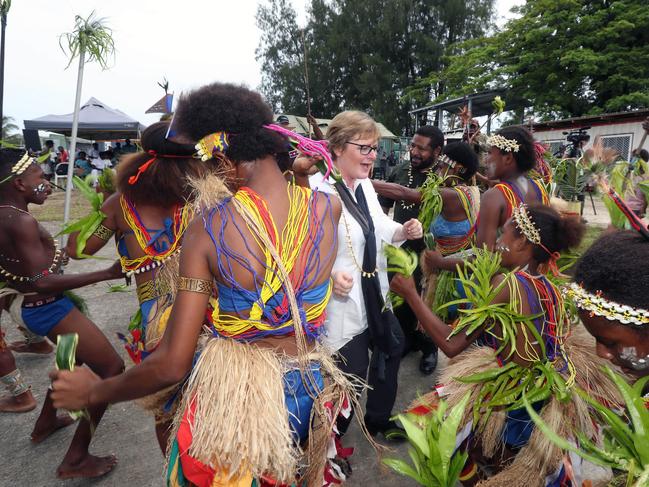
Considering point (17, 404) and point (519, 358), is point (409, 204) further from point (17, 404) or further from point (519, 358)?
point (17, 404)

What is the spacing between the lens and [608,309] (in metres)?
1.44

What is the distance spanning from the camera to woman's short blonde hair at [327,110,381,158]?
260 centimetres

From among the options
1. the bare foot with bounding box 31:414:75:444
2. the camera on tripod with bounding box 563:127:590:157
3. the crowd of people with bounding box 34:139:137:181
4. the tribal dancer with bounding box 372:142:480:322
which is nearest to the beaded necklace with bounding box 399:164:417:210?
the tribal dancer with bounding box 372:142:480:322

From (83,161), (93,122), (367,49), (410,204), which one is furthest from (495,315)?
(367,49)

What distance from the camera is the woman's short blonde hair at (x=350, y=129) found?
2.60 m

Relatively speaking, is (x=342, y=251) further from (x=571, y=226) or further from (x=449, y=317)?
(x=449, y=317)

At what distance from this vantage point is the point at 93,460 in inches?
107

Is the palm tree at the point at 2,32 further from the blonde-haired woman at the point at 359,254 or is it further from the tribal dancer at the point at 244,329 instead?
the tribal dancer at the point at 244,329

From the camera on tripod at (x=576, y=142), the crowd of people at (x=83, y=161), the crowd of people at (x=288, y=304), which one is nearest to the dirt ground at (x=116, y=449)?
the crowd of people at (x=288, y=304)

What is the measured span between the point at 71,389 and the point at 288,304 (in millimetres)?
782

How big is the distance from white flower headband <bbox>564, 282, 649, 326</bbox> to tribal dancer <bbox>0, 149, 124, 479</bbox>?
246cm

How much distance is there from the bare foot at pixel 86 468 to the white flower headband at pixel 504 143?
369cm

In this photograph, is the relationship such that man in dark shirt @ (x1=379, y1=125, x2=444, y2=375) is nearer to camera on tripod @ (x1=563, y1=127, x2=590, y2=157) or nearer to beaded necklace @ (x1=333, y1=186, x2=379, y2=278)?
beaded necklace @ (x1=333, y1=186, x2=379, y2=278)

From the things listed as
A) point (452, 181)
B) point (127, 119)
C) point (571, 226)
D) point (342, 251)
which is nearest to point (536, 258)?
point (571, 226)
